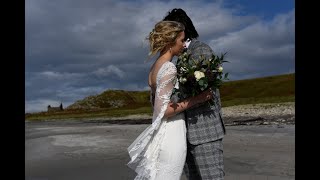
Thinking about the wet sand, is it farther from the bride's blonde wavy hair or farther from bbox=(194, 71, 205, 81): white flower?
the bride's blonde wavy hair

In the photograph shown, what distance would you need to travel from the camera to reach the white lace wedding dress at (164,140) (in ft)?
16.3

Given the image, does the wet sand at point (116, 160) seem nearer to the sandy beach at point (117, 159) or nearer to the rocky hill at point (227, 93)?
the sandy beach at point (117, 159)

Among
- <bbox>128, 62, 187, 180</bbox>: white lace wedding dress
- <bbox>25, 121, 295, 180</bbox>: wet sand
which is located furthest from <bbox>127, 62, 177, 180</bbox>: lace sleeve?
<bbox>25, 121, 295, 180</bbox>: wet sand

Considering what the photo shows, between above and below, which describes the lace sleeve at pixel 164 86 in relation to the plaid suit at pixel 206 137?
above

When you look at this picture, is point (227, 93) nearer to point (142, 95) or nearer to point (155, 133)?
point (142, 95)

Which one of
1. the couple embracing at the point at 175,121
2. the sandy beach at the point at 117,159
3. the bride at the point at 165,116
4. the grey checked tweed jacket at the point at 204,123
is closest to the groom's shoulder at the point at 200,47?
the couple embracing at the point at 175,121

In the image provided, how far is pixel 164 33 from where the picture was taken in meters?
4.93

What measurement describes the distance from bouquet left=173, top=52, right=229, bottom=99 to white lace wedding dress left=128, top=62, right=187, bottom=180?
0.10 metres

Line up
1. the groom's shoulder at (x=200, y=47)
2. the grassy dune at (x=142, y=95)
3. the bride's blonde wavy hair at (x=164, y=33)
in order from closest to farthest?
the bride's blonde wavy hair at (x=164, y=33), the groom's shoulder at (x=200, y=47), the grassy dune at (x=142, y=95)

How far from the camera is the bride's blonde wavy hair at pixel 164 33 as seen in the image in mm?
4934

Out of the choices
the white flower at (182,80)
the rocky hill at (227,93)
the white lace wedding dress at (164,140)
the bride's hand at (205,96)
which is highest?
the rocky hill at (227,93)

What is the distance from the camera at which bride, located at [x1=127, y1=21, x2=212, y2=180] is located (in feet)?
16.3

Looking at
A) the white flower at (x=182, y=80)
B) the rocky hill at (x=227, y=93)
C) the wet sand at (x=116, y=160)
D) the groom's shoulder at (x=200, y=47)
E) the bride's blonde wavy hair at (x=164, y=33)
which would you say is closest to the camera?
the bride's blonde wavy hair at (x=164, y=33)

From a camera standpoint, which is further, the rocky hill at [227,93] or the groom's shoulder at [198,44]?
the rocky hill at [227,93]
